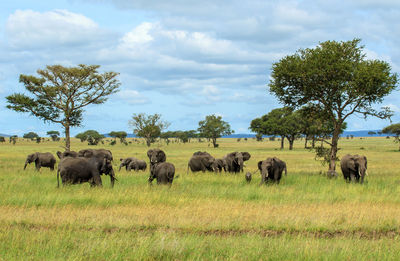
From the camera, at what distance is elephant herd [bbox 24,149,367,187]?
56.3 ft

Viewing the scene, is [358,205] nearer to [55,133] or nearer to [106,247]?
[106,247]

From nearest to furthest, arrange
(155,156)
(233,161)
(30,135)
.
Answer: (155,156) < (233,161) < (30,135)

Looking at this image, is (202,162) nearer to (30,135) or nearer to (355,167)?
(355,167)

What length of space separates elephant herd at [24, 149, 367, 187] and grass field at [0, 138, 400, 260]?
0.78 m

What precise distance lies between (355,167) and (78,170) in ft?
48.8

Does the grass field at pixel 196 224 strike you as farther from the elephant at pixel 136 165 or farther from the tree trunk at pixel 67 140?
the tree trunk at pixel 67 140

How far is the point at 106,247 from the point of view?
8.48m

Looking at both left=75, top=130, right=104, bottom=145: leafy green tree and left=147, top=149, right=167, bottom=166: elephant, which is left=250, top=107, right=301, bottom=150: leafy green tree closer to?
left=147, top=149, right=167, bottom=166: elephant

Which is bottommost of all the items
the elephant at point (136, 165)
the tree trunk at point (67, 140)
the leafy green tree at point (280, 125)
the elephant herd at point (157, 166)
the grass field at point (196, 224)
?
the grass field at point (196, 224)

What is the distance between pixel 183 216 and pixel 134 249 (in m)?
3.73

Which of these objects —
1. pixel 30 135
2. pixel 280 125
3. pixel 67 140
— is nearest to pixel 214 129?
pixel 280 125

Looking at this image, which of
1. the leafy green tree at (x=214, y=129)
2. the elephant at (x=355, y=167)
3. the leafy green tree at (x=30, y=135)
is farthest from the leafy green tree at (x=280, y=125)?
the leafy green tree at (x=30, y=135)

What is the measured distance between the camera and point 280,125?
3568 inches

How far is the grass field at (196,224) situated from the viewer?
8266 millimetres
